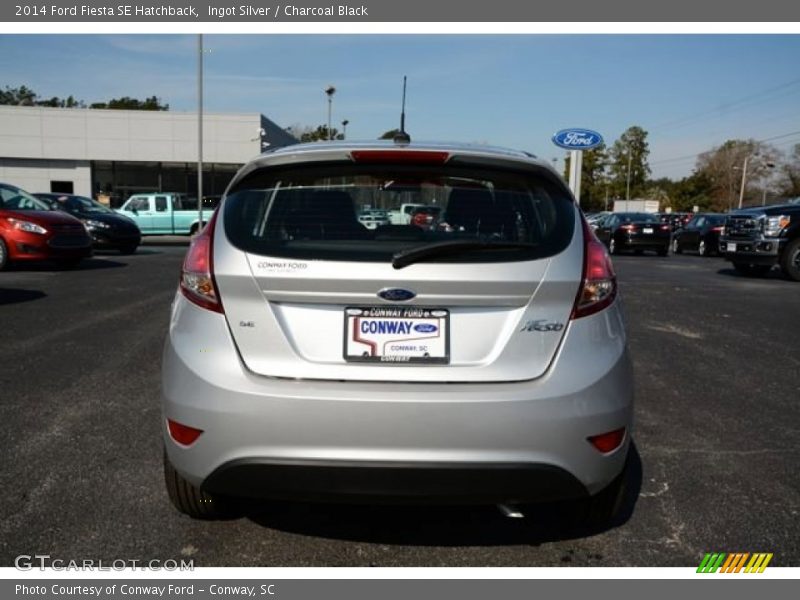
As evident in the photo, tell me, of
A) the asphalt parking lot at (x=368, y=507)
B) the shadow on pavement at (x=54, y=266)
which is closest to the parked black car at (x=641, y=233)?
the shadow on pavement at (x=54, y=266)

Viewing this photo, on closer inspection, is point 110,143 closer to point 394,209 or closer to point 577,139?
point 577,139

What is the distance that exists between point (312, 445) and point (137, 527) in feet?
3.61

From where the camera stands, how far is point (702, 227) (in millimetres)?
25688

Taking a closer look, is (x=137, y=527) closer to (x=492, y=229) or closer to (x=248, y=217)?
(x=248, y=217)

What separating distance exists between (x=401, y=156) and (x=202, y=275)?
3.05ft

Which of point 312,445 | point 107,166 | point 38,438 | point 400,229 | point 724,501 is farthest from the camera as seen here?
point 107,166

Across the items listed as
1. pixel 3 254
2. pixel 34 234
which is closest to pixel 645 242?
pixel 34 234

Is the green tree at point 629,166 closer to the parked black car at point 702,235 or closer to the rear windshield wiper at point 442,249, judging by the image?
the parked black car at point 702,235

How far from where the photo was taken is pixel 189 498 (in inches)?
116

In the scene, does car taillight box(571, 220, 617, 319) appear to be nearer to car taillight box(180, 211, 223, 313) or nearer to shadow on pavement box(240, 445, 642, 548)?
shadow on pavement box(240, 445, 642, 548)

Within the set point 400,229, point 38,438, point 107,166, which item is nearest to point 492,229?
point 400,229

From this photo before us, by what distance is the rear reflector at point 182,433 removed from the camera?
260 centimetres

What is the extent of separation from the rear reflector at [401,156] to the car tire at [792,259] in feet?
45.5
